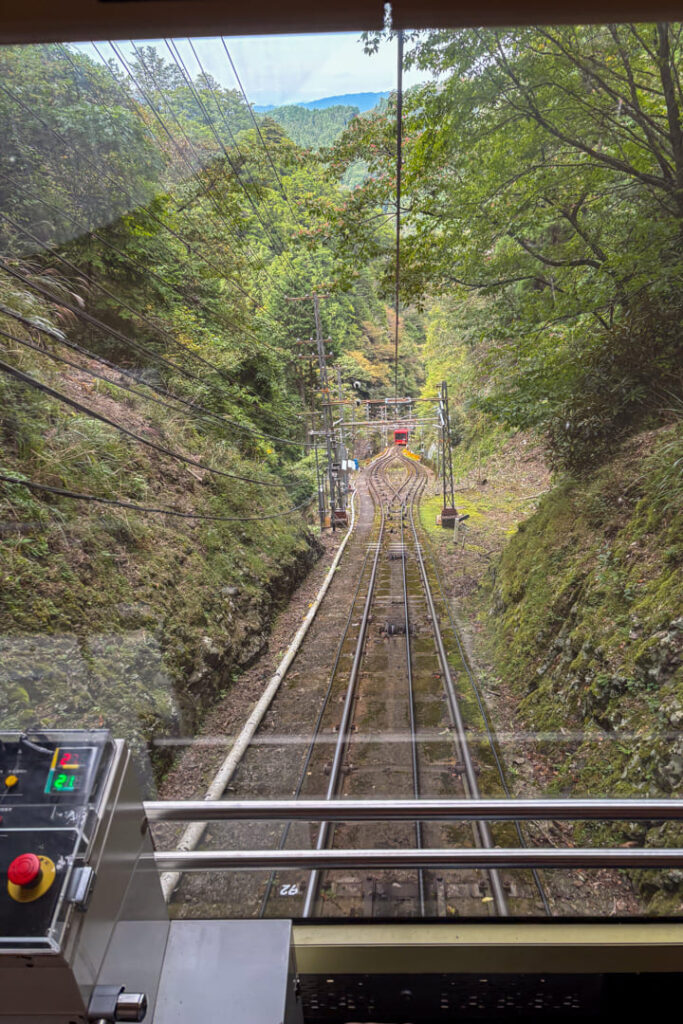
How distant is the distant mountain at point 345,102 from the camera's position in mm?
1135

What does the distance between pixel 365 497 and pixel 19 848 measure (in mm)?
1129

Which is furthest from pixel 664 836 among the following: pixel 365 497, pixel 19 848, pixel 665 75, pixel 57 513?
pixel 665 75

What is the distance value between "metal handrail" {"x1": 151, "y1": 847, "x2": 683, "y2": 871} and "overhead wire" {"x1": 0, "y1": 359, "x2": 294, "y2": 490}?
870mm

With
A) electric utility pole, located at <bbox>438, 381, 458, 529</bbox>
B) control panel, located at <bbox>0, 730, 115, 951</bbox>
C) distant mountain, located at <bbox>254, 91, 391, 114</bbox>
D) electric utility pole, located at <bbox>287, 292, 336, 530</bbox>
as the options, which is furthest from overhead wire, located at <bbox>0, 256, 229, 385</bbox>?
control panel, located at <bbox>0, 730, 115, 951</bbox>

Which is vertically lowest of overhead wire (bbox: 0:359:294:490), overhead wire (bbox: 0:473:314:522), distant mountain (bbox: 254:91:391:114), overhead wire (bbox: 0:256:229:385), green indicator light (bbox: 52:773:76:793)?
green indicator light (bbox: 52:773:76:793)

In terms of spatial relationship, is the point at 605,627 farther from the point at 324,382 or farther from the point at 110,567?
the point at 110,567

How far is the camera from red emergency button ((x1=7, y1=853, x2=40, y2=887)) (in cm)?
60

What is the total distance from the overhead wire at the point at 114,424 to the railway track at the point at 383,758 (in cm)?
41

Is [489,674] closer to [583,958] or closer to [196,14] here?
[583,958]

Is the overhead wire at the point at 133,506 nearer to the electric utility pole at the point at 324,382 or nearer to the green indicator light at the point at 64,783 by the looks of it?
the electric utility pole at the point at 324,382

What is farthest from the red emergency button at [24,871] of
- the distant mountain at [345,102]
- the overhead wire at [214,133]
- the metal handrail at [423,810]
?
the distant mountain at [345,102]

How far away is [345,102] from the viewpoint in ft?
3.82

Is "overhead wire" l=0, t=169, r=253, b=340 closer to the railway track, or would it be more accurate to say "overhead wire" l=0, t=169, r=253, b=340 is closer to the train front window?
the train front window

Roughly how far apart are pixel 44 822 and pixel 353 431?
114 cm
